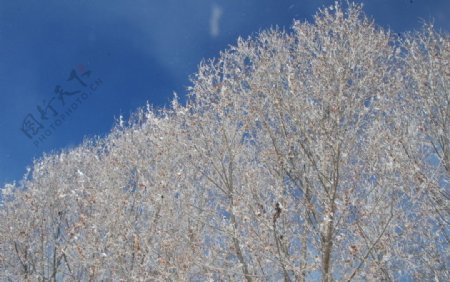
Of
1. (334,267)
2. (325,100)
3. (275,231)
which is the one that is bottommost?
(334,267)

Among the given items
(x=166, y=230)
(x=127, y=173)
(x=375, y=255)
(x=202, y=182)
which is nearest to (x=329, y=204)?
(x=375, y=255)

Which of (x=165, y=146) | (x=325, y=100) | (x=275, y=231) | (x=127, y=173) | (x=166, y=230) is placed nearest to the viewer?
(x=275, y=231)

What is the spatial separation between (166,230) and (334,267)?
3.57 metres

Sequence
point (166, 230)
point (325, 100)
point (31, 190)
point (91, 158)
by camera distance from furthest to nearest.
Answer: point (91, 158)
point (31, 190)
point (166, 230)
point (325, 100)

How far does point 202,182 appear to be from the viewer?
10.1 metres

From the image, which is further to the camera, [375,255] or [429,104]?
[429,104]

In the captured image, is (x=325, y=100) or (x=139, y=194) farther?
(x=139, y=194)

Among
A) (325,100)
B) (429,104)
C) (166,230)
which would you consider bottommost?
(166,230)

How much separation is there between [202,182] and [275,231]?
161 inches

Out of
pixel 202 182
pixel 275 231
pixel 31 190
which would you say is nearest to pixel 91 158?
pixel 31 190

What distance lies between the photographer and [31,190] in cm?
1352

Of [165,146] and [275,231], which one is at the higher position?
[165,146]

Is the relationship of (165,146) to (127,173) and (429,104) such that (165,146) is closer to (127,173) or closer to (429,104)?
(127,173)

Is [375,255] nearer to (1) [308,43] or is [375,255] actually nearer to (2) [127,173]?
(1) [308,43]
